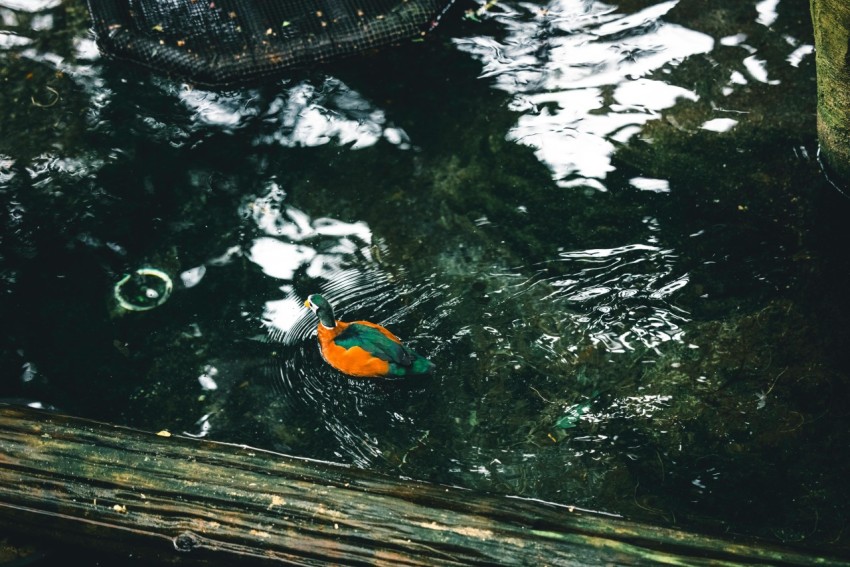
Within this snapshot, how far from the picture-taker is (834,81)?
4590mm

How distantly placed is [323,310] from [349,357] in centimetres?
33

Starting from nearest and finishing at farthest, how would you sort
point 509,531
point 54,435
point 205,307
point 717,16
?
1. point 509,531
2. point 54,435
3. point 205,307
4. point 717,16

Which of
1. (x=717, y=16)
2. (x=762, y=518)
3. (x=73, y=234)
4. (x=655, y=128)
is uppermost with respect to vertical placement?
(x=717, y=16)

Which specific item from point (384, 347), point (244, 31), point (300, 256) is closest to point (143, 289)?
point (300, 256)

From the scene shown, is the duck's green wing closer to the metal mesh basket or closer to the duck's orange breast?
the duck's orange breast

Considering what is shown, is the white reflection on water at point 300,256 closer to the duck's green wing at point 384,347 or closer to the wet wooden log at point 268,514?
the duck's green wing at point 384,347

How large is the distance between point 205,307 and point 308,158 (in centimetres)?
134

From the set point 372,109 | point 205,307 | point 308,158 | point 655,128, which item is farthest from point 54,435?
point 655,128

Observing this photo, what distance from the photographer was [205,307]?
459cm

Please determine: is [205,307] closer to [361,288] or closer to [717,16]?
[361,288]

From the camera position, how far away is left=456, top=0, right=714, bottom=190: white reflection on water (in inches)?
207

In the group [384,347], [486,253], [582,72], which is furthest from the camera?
[582,72]

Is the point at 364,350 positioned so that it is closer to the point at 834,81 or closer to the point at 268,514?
the point at 268,514

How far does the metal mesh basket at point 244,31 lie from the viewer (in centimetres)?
578
